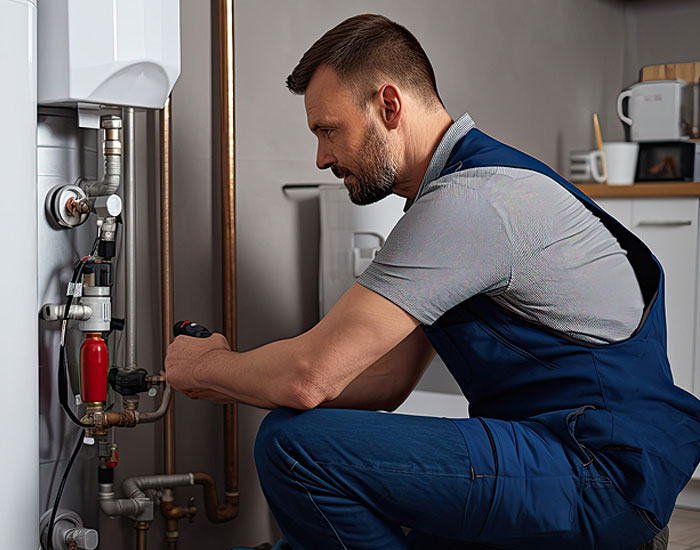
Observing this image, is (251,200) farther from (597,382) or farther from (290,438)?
(597,382)

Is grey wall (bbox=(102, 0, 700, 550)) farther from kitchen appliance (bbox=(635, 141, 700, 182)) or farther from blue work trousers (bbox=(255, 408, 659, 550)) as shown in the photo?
kitchen appliance (bbox=(635, 141, 700, 182))

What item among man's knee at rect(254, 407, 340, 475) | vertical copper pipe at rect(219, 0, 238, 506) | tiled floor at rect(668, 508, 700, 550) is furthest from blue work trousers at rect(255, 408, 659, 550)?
tiled floor at rect(668, 508, 700, 550)

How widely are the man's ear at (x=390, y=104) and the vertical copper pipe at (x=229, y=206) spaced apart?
51 cm

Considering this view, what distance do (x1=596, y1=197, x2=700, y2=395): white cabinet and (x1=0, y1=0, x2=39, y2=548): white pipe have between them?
6.32 ft

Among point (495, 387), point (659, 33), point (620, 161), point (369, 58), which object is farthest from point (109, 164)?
point (659, 33)

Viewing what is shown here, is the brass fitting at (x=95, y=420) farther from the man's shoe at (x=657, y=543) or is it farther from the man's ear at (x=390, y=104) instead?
the man's shoe at (x=657, y=543)

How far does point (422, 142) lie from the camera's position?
1492 millimetres

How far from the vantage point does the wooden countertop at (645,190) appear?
2617 mm

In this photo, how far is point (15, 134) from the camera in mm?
1311

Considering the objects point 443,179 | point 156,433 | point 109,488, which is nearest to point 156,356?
point 156,433

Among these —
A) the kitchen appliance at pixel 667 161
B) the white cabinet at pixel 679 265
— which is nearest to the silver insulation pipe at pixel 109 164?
the white cabinet at pixel 679 265

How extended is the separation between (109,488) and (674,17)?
2.81 m

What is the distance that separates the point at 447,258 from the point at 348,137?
0.34 meters

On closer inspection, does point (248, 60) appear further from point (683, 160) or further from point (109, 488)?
point (683, 160)
